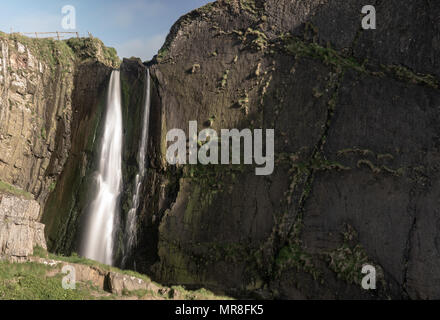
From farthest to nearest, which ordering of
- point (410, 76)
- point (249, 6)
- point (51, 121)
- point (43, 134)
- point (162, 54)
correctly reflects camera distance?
point (51, 121) → point (162, 54) → point (43, 134) → point (249, 6) → point (410, 76)

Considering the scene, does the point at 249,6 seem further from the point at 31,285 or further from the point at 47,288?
the point at 31,285

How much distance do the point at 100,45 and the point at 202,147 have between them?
11.9m

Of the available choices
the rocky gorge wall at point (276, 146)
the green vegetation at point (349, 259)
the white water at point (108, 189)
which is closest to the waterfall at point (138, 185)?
the rocky gorge wall at point (276, 146)

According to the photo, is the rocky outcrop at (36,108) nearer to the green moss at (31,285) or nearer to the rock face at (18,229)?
the rock face at (18,229)

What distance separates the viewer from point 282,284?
15633 millimetres

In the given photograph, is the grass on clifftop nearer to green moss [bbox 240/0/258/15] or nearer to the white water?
the white water

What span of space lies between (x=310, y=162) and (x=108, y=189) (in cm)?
1025

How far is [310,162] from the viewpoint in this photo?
17.1 meters

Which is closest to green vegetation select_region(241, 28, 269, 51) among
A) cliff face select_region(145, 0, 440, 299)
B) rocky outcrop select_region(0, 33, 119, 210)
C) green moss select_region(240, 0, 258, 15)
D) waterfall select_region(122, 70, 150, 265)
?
cliff face select_region(145, 0, 440, 299)

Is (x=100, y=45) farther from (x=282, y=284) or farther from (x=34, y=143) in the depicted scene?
(x=282, y=284)

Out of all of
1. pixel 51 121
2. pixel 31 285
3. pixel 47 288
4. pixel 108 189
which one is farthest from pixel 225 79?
pixel 31 285

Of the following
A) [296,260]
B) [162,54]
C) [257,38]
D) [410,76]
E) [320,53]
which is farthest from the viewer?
[162,54]

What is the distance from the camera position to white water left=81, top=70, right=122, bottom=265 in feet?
59.9

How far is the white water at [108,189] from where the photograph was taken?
1824 cm
